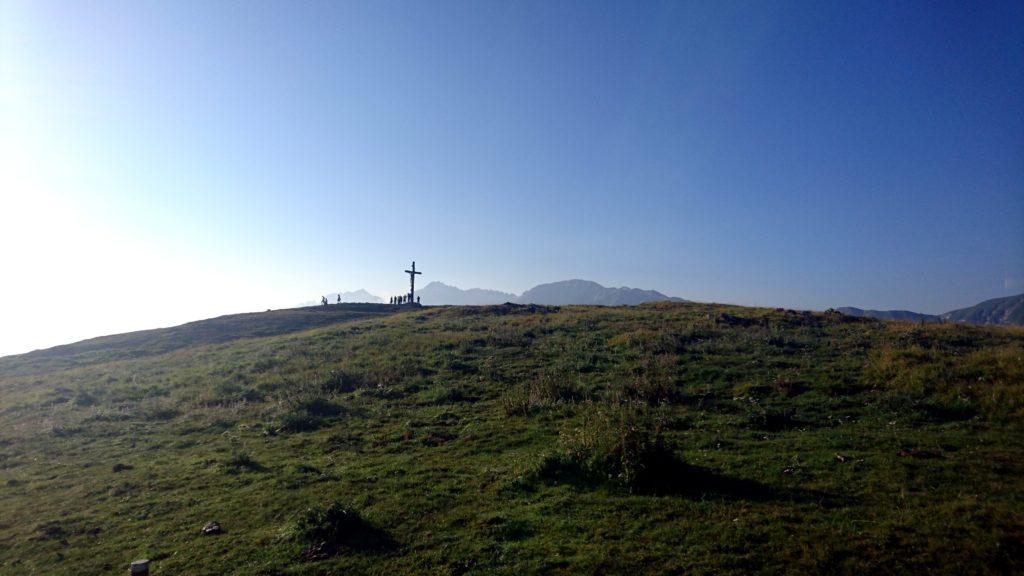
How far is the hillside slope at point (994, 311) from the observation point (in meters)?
61.6

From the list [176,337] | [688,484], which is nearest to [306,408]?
[688,484]

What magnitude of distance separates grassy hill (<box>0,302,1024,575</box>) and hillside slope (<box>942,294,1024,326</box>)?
48139mm

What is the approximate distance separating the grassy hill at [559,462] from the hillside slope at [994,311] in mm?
48139

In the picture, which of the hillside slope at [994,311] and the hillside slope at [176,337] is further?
the hillside slope at [994,311]

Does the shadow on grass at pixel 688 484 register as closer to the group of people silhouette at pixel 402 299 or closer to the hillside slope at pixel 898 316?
the hillside slope at pixel 898 316

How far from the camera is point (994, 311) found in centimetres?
7275

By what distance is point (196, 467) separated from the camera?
14375mm

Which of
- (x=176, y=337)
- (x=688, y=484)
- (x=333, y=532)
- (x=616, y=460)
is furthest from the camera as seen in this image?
(x=176, y=337)

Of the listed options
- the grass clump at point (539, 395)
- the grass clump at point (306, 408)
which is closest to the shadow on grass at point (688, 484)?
the grass clump at point (539, 395)

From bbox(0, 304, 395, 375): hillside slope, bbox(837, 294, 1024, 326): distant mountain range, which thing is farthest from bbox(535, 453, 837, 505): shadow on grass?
bbox(837, 294, 1024, 326): distant mountain range

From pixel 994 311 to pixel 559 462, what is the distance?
289 feet

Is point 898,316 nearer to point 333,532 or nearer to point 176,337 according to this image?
point 333,532

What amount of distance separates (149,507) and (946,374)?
70.1 feet

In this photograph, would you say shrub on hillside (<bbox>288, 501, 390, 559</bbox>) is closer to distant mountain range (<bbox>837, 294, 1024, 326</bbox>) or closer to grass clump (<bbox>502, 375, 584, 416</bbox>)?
grass clump (<bbox>502, 375, 584, 416</bbox>)
